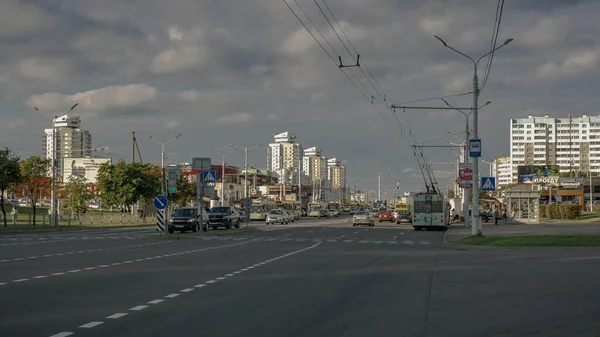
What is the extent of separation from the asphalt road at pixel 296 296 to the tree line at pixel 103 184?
30273 mm

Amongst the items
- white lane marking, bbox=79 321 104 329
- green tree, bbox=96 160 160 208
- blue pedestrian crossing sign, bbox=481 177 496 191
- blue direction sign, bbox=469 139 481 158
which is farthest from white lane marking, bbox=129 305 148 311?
green tree, bbox=96 160 160 208

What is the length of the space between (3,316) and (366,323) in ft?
17.5

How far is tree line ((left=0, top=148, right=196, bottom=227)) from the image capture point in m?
50.9

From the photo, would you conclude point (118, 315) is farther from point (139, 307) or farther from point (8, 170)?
point (8, 170)

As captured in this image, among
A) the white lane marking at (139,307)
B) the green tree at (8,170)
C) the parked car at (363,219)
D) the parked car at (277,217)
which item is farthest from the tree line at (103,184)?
the white lane marking at (139,307)

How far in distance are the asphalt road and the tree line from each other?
3027 cm

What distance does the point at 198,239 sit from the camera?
121 ft

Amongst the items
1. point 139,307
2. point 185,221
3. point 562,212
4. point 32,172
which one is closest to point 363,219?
point 185,221

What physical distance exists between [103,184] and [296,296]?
2396 inches

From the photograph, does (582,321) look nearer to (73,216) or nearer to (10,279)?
(10,279)

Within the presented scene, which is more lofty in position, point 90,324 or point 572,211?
point 90,324

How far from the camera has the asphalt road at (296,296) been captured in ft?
31.9

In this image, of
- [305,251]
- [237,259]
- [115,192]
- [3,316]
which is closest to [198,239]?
[305,251]

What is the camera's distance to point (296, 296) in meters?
13.1
